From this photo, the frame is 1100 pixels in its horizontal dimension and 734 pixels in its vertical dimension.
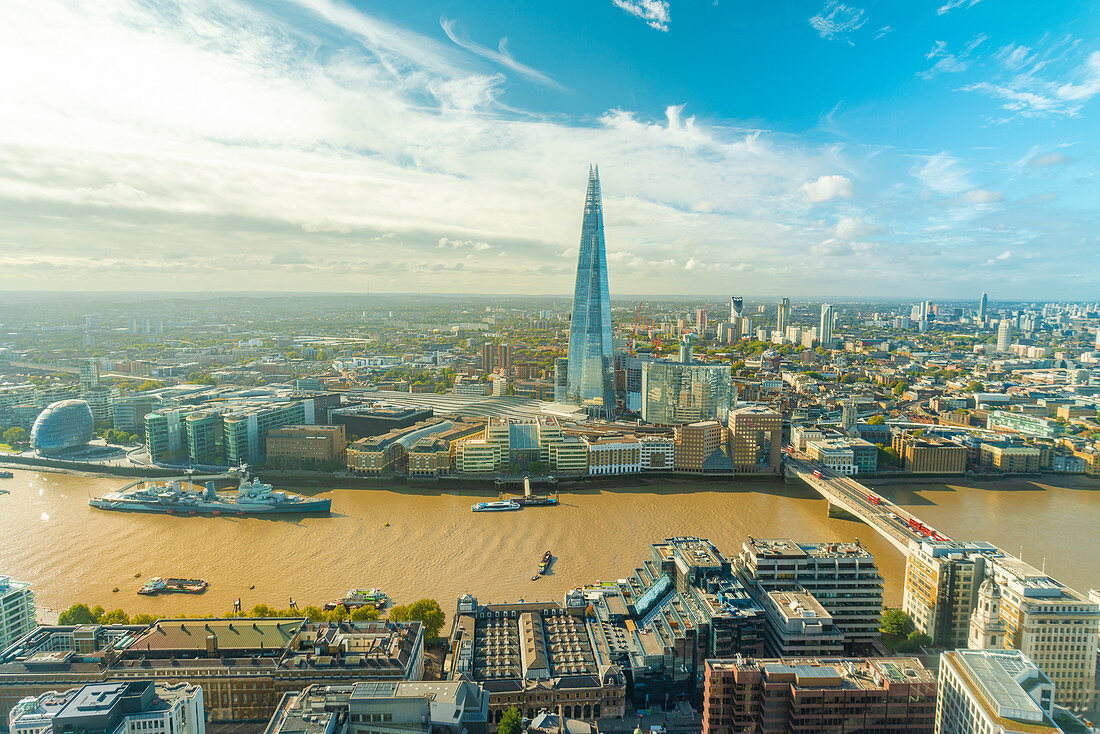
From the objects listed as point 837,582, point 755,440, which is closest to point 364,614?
point 837,582

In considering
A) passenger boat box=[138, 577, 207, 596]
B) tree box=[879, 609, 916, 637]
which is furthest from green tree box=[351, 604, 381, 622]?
tree box=[879, 609, 916, 637]

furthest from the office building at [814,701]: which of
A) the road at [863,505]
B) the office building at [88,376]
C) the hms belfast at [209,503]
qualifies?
the office building at [88,376]

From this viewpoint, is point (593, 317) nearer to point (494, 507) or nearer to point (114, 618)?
point (494, 507)

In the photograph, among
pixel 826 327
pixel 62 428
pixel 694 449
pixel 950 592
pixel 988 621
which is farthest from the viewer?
pixel 826 327

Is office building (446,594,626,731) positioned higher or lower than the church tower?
lower

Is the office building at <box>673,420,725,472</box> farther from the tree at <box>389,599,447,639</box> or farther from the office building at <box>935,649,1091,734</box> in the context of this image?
the office building at <box>935,649,1091,734</box>

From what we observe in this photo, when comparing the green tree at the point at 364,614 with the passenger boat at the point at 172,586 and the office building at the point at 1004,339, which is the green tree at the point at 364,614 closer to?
the passenger boat at the point at 172,586
